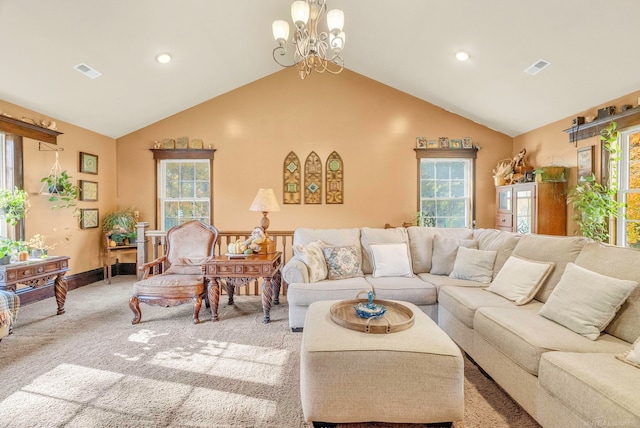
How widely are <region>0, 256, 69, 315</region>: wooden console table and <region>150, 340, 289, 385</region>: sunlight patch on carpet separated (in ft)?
5.65

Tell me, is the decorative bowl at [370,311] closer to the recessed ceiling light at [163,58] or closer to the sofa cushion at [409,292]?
the sofa cushion at [409,292]

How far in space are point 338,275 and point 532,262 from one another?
1.70m

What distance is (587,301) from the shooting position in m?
1.87

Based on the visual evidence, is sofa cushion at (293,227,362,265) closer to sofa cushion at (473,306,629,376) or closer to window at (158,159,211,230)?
sofa cushion at (473,306,629,376)

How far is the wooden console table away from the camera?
2.99 m

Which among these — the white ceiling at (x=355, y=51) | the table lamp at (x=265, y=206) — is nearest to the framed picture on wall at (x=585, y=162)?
the white ceiling at (x=355, y=51)

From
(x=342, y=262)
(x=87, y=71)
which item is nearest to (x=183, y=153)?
(x=87, y=71)

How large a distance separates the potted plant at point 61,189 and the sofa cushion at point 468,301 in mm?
4702

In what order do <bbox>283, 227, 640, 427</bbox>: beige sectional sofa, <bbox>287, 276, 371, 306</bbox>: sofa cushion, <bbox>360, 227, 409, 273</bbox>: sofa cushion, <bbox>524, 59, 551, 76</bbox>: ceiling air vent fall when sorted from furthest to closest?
<bbox>360, 227, 409, 273</bbox>: sofa cushion < <bbox>524, 59, 551, 76</bbox>: ceiling air vent < <bbox>287, 276, 371, 306</bbox>: sofa cushion < <bbox>283, 227, 640, 427</bbox>: beige sectional sofa

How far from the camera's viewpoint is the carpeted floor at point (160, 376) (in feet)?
5.93

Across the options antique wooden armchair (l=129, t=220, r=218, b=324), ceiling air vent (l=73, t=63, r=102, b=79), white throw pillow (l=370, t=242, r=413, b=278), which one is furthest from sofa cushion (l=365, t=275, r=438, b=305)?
ceiling air vent (l=73, t=63, r=102, b=79)

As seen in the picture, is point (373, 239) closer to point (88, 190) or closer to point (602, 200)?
point (602, 200)

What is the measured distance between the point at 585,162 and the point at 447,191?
2.03 metres

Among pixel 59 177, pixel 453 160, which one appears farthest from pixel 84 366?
pixel 453 160
